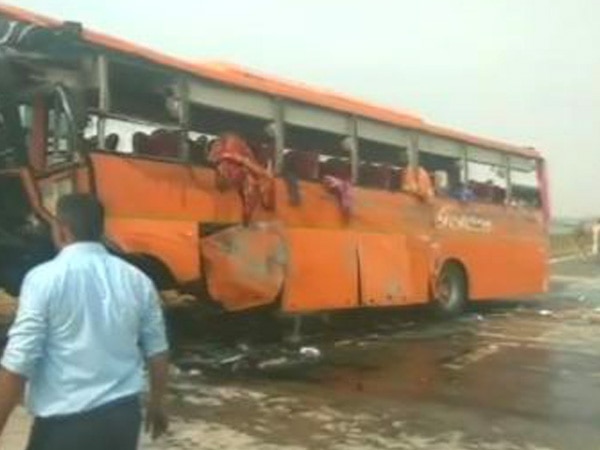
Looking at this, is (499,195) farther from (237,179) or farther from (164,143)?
(164,143)

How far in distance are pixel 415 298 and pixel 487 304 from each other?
4.98 m

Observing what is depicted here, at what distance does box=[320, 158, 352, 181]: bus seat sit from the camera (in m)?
14.6

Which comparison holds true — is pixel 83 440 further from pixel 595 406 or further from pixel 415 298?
pixel 415 298

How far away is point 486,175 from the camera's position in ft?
62.8

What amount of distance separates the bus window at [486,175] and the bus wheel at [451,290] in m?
1.33

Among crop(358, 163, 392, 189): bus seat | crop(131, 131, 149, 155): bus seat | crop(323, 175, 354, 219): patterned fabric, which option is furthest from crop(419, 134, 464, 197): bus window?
crop(131, 131, 149, 155): bus seat

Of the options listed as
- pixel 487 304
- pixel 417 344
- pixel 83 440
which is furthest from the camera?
pixel 487 304

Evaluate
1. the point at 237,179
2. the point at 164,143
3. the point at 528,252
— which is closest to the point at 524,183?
the point at 528,252

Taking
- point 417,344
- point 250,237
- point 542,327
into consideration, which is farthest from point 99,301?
point 542,327

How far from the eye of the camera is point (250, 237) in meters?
12.9

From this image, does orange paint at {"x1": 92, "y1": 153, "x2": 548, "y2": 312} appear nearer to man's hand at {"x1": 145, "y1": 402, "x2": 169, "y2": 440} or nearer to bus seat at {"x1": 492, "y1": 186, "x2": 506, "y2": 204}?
bus seat at {"x1": 492, "y1": 186, "x2": 506, "y2": 204}

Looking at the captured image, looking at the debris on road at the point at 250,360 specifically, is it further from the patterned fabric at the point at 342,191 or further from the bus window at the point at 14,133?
the bus window at the point at 14,133

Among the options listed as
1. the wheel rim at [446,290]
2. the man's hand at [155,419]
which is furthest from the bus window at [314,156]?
the man's hand at [155,419]

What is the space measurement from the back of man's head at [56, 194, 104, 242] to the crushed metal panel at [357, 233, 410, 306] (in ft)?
36.5
